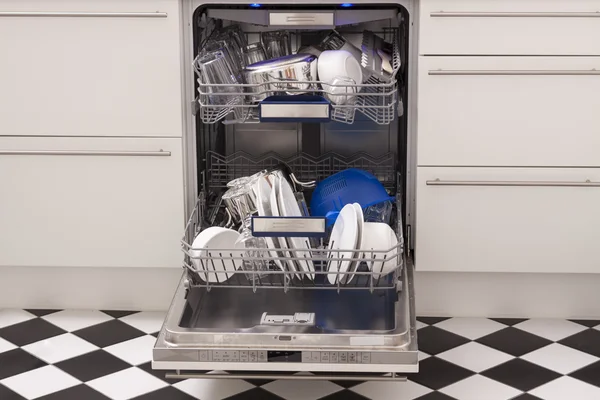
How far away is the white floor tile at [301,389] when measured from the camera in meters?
2.19

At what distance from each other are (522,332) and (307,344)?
87 centimetres

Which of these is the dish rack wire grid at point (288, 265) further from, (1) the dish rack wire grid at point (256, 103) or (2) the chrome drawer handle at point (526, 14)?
(2) the chrome drawer handle at point (526, 14)

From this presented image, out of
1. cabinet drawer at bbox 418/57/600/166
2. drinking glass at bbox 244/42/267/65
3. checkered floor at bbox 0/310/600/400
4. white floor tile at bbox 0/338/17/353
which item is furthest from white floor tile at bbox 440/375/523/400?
white floor tile at bbox 0/338/17/353

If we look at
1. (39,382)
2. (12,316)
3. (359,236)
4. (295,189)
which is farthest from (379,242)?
Result: (12,316)

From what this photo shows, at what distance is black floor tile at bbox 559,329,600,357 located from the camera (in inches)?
96.0

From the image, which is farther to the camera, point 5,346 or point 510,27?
point 5,346

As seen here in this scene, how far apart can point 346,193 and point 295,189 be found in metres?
0.19

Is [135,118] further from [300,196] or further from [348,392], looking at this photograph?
[348,392]

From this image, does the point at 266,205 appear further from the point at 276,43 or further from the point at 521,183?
the point at 521,183

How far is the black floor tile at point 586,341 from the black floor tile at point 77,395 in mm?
1238

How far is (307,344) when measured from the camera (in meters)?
1.92

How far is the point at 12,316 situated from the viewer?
105 inches

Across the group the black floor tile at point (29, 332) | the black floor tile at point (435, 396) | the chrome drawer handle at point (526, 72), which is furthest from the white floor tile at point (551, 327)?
the black floor tile at point (29, 332)

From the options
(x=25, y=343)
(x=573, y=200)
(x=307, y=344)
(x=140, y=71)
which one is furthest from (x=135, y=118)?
(x=573, y=200)
